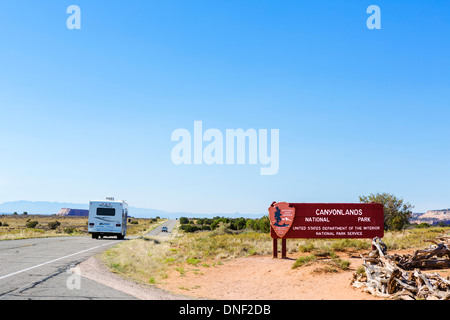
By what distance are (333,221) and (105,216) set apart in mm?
22078

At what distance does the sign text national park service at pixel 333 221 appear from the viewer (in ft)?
56.0

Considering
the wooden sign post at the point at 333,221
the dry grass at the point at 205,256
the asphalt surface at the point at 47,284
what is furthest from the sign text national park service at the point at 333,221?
the asphalt surface at the point at 47,284

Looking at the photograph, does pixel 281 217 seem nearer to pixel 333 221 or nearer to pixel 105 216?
pixel 333 221

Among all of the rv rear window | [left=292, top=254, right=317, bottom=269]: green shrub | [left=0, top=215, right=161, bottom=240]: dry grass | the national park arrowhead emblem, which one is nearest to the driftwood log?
[left=292, top=254, right=317, bottom=269]: green shrub

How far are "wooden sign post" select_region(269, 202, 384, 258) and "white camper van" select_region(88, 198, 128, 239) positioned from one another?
19.8 meters

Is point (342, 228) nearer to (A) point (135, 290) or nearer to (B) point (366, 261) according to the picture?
(B) point (366, 261)

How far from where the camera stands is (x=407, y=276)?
9.09m

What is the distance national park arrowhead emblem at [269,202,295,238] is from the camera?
17266 millimetres

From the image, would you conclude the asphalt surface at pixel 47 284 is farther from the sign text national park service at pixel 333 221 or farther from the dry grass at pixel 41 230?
the dry grass at pixel 41 230

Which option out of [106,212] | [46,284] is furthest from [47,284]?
[106,212]

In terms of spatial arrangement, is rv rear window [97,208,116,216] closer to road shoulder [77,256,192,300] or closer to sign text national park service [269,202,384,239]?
road shoulder [77,256,192,300]
